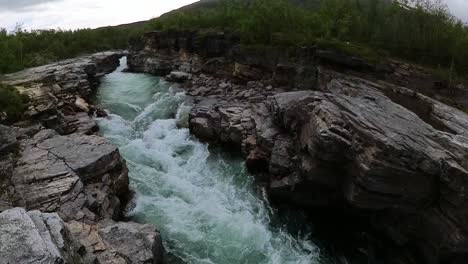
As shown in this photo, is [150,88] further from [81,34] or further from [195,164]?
[81,34]

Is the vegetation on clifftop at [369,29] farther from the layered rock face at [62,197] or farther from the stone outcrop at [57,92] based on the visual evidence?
the layered rock face at [62,197]

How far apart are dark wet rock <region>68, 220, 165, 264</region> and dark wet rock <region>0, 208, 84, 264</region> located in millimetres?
1668

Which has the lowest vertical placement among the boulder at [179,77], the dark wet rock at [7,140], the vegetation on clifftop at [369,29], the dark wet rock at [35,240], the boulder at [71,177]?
the boulder at [179,77]

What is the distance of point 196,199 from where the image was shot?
70.3ft

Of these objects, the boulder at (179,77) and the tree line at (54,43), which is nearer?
the boulder at (179,77)

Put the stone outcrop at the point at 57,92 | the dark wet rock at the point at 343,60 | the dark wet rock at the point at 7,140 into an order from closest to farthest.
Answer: the dark wet rock at the point at 7,140 → the stone outcrop at the point at 57,92 → the dark wet rock at the point at 343,60

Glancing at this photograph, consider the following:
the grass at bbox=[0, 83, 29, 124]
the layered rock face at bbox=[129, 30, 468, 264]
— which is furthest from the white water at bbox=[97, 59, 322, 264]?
the grass at bbox=[0, 83, 29, 124]

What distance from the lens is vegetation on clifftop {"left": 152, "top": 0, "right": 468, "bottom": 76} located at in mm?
32406

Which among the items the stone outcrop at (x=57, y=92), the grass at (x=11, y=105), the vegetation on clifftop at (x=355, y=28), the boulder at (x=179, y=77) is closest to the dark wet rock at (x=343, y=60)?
the vegetation on clifftop at (x=355, y=28)

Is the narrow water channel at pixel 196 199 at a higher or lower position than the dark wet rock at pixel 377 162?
lower

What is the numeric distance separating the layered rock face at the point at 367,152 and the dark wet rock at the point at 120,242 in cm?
877

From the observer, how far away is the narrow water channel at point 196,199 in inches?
697

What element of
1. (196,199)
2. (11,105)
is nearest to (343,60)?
(196,199)

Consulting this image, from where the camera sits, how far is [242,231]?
18938mm
